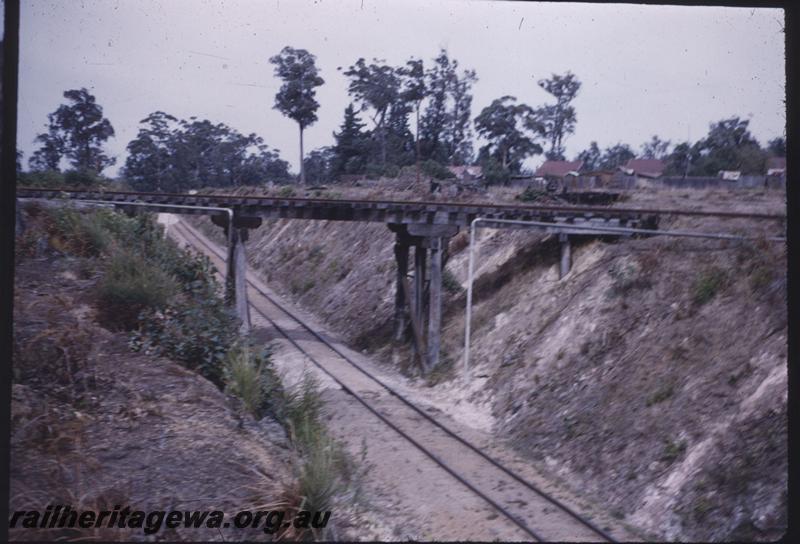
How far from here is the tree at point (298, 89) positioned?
2373cm

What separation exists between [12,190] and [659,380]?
918cm

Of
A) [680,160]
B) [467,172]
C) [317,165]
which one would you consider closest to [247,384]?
[680,160]

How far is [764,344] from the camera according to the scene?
865 cm

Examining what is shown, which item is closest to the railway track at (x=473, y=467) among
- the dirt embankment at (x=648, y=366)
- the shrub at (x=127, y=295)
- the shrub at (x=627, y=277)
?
the dirt embankment at (x=648, y=366)

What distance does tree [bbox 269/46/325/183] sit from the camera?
2373 cm

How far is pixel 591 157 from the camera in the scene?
62.0 metres

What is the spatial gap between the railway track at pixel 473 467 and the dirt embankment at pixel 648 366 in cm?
80

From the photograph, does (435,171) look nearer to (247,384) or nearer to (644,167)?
(644,167)

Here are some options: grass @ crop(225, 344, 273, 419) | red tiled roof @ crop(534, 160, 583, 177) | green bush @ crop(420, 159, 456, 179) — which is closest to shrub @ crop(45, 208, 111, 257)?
grass @ crop(225, 344, 273, 419)

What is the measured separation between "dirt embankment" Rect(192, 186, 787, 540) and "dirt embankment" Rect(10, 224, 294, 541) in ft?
16.4

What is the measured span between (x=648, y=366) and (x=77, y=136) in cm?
1426

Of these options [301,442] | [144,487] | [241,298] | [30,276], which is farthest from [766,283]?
[241,298]

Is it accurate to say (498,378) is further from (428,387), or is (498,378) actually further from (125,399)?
(125,399)

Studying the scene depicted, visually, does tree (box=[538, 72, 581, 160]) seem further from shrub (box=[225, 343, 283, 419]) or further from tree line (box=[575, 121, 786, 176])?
shrub (box=[225, 343, 283, 419])
